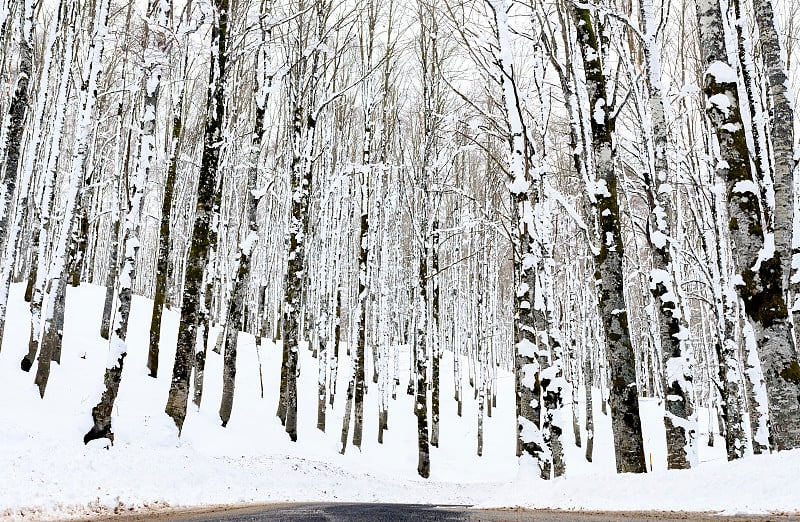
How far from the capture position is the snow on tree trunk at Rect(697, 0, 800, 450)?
5.69 metres

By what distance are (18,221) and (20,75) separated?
14.3ft

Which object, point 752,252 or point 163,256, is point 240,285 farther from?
point 752,252

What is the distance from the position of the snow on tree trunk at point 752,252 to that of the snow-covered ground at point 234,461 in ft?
2.43

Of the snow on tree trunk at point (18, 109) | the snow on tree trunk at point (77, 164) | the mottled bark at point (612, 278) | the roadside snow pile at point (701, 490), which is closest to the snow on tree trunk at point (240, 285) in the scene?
the snow on tree trunk at point (77, 164)

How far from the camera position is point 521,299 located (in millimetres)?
9969

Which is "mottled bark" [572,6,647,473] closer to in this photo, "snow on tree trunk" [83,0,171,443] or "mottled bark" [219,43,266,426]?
"snow on tree trunk" [83,0,171,443]

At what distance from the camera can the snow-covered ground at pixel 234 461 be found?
564 centimetres

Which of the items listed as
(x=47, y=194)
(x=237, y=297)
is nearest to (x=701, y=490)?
(x=237, y=297)

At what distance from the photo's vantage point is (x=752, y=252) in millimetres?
5918

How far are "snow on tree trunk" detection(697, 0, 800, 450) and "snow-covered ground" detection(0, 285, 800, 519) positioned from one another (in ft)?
2.43

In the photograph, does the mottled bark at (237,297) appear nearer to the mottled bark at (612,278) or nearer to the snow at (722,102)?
the mottled bark at (612,278)

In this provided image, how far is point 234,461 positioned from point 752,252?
29.3ft

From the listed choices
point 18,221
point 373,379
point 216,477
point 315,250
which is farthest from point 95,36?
point 373,379

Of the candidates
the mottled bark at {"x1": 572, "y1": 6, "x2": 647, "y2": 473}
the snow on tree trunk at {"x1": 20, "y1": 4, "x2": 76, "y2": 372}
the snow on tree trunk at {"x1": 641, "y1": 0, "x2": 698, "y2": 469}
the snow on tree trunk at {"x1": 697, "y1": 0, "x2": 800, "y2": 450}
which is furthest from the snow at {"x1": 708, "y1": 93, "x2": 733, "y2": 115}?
the snow on tree trunk at {"x1": 20, "y1": 4, "x2": 76, "y2": 372}
